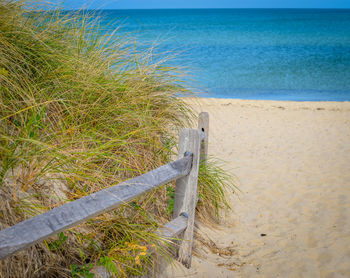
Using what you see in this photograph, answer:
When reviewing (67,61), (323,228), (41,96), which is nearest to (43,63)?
(67,61)

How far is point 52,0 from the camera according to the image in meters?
3.91

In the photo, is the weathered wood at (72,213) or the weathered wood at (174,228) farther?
the weathered wood at (174,228)

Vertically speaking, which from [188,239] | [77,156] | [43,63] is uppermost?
[43,63]

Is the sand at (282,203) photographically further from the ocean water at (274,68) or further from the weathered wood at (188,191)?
the ocean water at (274,68)

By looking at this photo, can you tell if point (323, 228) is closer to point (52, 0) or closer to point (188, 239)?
point (188, 239)

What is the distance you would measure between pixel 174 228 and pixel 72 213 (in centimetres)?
122

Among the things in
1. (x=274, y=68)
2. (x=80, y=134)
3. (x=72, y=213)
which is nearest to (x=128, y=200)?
(x=72, y=213)

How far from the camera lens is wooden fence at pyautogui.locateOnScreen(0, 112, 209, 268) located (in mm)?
1468

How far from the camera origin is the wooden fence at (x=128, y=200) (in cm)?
147

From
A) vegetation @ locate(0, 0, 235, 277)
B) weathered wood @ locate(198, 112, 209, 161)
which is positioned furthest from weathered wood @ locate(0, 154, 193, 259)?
weathered wood @ locate(198, 112, 209, 161)

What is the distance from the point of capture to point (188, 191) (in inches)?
111

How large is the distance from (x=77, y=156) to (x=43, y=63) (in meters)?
1.40

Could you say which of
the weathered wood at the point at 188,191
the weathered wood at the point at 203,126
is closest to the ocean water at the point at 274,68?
the weathered wood at the point at 203,126

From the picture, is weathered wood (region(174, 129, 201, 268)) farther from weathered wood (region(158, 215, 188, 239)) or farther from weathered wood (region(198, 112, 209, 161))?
weathered wood (region(198, 112, 209, 161))
